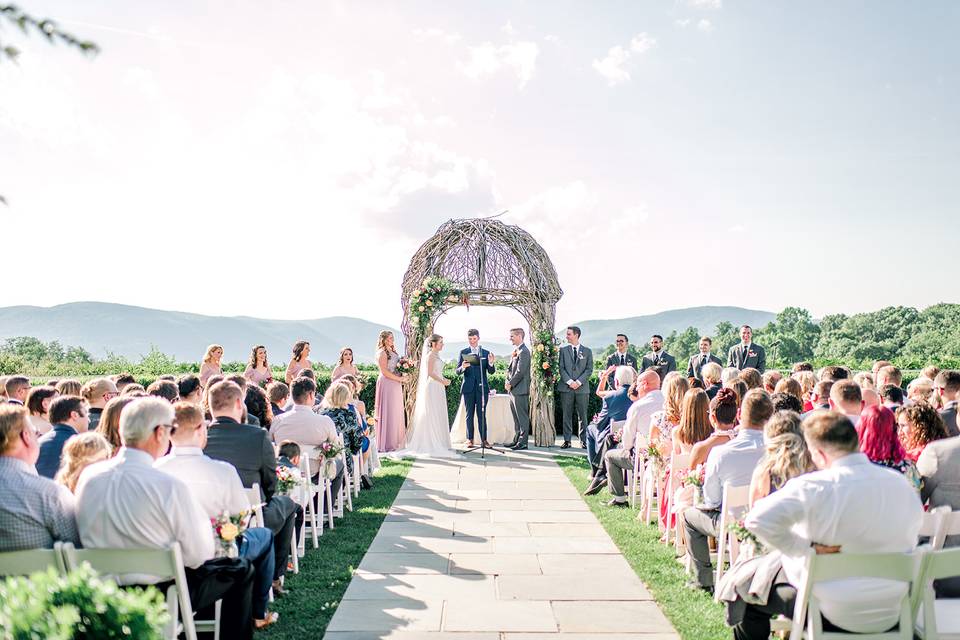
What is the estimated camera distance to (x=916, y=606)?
3.28 metres

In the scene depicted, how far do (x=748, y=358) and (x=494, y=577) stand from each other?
9.03 meters

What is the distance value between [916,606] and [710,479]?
1748 mm

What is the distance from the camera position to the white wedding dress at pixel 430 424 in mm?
12086

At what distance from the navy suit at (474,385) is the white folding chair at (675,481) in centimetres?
591

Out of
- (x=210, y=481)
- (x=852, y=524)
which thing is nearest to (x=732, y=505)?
(x=852, y=524)

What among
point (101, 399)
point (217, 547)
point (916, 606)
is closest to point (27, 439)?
point (217, 547)

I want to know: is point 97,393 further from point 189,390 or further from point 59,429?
point 59,429

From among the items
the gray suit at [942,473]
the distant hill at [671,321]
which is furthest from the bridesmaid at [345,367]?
the distant hill at [671,321]

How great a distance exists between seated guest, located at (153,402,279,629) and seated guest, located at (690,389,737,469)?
3184mm

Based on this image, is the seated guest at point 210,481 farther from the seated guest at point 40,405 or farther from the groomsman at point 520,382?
the groomsman at point 520,382

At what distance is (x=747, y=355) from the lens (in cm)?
1305

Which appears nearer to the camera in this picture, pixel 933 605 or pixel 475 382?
pixel 933 605

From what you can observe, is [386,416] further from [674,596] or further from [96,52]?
[96,52]

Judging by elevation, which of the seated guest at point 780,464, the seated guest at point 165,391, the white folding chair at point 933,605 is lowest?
the white folding chair at point 933,605
